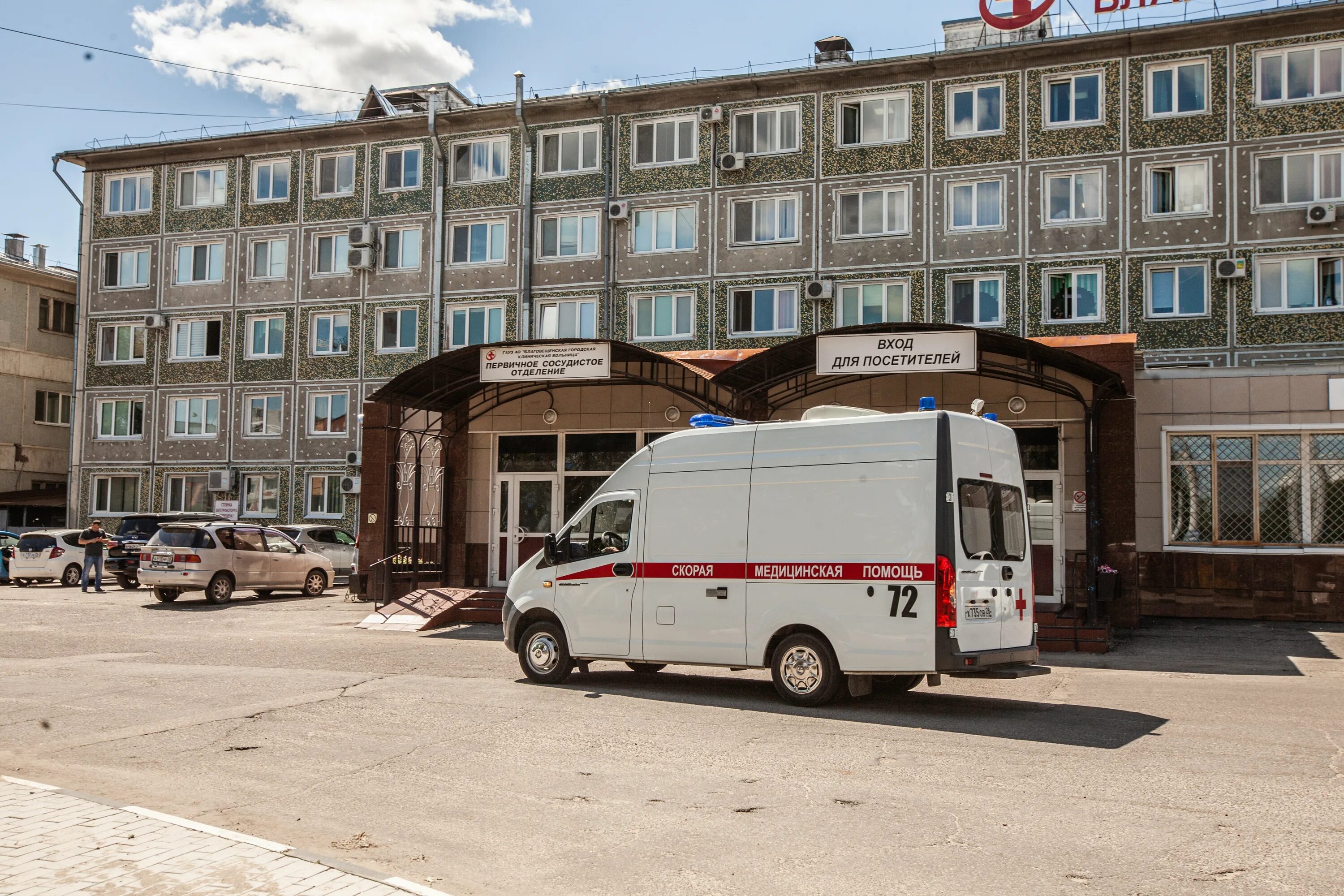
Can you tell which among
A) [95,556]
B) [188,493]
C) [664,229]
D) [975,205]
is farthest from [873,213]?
[188,493]

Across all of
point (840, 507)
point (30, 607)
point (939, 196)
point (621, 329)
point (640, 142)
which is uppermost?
point (640, 142)

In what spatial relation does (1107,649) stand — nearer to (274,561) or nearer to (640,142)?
(274,561)

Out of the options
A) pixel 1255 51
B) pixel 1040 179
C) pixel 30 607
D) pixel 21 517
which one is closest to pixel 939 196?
pixel 1040 179

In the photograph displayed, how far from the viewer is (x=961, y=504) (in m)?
10.6

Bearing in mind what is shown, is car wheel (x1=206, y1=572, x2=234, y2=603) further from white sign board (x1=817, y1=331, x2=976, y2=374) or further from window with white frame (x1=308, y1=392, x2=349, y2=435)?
window with white frame (x1=308, y1=392, x2=349, y2=435)

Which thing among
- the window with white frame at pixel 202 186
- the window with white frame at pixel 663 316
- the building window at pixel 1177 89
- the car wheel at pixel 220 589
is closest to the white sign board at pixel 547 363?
the car wheel at pixel 220 589

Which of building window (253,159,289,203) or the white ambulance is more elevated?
building window (253,159,289,203)

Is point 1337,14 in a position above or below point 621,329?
above

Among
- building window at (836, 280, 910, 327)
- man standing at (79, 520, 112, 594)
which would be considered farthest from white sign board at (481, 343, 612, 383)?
building window at (836, 280, 910, 327)

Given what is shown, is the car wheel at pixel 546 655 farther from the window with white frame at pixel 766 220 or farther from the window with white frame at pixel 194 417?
the window with white frame at pixel 194 417

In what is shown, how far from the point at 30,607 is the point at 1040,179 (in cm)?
2698

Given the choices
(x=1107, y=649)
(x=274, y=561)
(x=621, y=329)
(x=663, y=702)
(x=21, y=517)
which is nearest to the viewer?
(x=663, y=702)

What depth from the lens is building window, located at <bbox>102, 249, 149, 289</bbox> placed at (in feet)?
145

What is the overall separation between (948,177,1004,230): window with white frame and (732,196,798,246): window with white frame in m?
4.57
